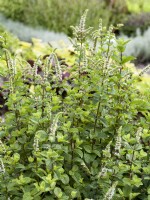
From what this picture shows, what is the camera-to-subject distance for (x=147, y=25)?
350 inches

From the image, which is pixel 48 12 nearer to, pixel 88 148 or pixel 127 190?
pixel 88 148

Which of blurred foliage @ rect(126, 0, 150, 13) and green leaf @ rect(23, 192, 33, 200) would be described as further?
blurred foliage @ rect(126, 0, 150, 13)

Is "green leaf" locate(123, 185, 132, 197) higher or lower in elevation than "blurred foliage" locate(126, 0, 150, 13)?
higher

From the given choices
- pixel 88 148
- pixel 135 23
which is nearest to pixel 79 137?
pixel 88 148

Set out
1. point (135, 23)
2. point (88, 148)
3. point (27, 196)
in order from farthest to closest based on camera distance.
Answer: point (135, 23) < point (88, 148) < point (27, 196)

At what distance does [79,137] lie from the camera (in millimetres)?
2195

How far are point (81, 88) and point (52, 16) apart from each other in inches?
240

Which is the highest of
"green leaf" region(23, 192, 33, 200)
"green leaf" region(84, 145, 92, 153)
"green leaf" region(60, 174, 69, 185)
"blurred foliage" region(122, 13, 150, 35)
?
"green leaf" region(84, 145, 92, 153)

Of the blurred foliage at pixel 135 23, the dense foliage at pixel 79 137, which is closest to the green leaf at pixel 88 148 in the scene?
the dense foliage at pixel 79 137

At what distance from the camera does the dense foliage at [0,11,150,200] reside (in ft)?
6.38

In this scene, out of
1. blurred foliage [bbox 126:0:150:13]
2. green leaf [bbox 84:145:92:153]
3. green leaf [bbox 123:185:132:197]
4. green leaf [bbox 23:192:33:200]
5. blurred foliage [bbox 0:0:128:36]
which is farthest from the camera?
blurred foliage [bbox 126:0:150:13]

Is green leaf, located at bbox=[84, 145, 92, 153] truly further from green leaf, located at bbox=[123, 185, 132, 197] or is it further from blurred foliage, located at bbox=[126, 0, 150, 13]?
blurred foliage, located at bbox=[126, 0, 150, 13]

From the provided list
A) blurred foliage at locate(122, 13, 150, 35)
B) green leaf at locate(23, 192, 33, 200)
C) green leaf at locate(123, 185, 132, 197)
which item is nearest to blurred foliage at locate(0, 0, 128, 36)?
blurred foliage at locate(122, 13, 150, 35)

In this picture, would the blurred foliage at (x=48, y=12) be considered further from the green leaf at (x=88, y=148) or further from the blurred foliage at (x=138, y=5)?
the green leaf at (x=88, y=148)
